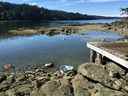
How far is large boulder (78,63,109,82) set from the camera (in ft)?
61.5

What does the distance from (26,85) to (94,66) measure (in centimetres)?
451

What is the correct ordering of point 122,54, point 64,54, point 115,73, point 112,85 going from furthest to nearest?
point 64,54
point 122,54
point 115,73
point 112,85

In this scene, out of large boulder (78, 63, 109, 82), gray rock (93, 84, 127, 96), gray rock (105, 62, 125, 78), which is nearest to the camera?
gray rock (93, 84, 127, 96)

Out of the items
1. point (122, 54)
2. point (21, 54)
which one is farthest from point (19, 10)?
point (122, 54)

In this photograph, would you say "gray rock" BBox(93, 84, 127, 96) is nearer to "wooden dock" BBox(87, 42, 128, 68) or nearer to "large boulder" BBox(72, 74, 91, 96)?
"large boulder" BBox(72, 74, 91, 96)

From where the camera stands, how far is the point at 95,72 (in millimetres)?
19453

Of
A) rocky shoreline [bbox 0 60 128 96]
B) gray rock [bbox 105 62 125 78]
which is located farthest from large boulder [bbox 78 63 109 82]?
gray rock [bbox 105 62 125 78]

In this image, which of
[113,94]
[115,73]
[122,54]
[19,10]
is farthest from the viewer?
[19,10]

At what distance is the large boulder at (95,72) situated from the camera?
18.8 m

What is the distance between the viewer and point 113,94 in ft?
53.4

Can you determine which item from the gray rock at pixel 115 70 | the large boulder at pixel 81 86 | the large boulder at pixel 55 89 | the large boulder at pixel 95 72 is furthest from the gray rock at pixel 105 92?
the gray rock at pixel 115 70

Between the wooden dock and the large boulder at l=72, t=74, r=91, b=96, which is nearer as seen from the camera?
the large boulder at l=72, t=74, r=91, b=96

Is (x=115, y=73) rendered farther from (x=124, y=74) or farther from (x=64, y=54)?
(x=64, y=54)

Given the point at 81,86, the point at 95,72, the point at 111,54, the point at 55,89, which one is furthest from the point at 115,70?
the point at 55,89
